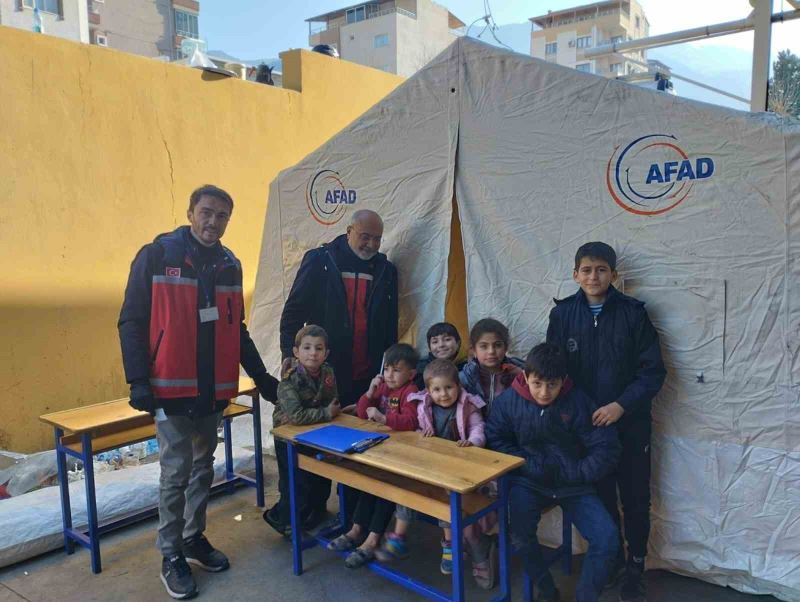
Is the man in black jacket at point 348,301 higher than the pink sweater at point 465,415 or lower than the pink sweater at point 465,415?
higher

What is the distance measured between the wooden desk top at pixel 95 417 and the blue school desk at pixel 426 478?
2.76 ft

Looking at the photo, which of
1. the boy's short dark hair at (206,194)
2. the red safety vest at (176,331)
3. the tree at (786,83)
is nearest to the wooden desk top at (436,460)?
the red safety vest at (176,331)

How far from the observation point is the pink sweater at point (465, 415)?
2.66 meters

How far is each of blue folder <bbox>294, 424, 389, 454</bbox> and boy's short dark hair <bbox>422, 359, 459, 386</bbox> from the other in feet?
1.04

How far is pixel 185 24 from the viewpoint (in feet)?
90.0

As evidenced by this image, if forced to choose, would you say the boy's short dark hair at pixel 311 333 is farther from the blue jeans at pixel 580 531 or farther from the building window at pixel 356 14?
the building window at pixel 356 14

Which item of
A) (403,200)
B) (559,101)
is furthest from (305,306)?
(559,101)

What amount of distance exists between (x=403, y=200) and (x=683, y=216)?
4.85 feet

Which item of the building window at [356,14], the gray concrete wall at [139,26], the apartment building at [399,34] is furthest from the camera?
the building window at [356,14]

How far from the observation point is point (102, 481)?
364 cm

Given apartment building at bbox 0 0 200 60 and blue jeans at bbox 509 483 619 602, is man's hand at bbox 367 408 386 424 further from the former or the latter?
apartment building at bbox 0 0 200 60

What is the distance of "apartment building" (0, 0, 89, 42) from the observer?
10.3 meters

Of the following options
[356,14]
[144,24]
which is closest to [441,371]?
[356,14]

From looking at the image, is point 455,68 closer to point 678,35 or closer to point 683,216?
point 683,216
